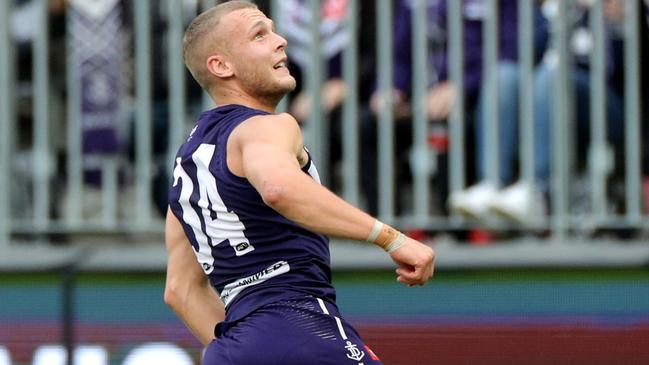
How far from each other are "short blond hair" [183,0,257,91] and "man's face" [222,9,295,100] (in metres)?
0.04

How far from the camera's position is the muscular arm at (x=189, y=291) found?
5.15 meters

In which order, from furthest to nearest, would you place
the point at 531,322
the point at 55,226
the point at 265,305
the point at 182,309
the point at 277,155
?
the point at 55,226
the point at 531,322
the point at 182,309
the point at 265,305
the point at 277,155

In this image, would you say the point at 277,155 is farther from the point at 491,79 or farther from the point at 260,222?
the point at 491,79

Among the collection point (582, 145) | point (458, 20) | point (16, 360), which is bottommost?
point (16, 360)

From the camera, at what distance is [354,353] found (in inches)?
184

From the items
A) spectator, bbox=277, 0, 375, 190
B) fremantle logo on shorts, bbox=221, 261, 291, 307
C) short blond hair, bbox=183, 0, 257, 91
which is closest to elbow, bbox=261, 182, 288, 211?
fremantle logo on shorts, bbox=221, 261, 291, 307

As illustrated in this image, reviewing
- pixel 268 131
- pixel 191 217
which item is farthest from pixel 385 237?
pixel 191 217

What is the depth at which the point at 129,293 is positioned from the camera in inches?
302

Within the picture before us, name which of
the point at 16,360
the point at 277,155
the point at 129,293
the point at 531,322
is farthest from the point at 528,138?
the point at 277,155

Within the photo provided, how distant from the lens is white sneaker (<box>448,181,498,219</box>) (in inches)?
297

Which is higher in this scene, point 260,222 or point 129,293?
point 260,222

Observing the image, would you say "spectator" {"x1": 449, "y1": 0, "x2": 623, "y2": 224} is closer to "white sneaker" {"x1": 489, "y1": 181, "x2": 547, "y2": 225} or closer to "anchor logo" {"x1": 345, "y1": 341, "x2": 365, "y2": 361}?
"white sneaker" {"x1": 489, "y1": 181, "x2": 547, "y2": 225}

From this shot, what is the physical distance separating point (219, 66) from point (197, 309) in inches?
34.5

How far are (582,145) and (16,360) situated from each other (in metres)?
2.97
